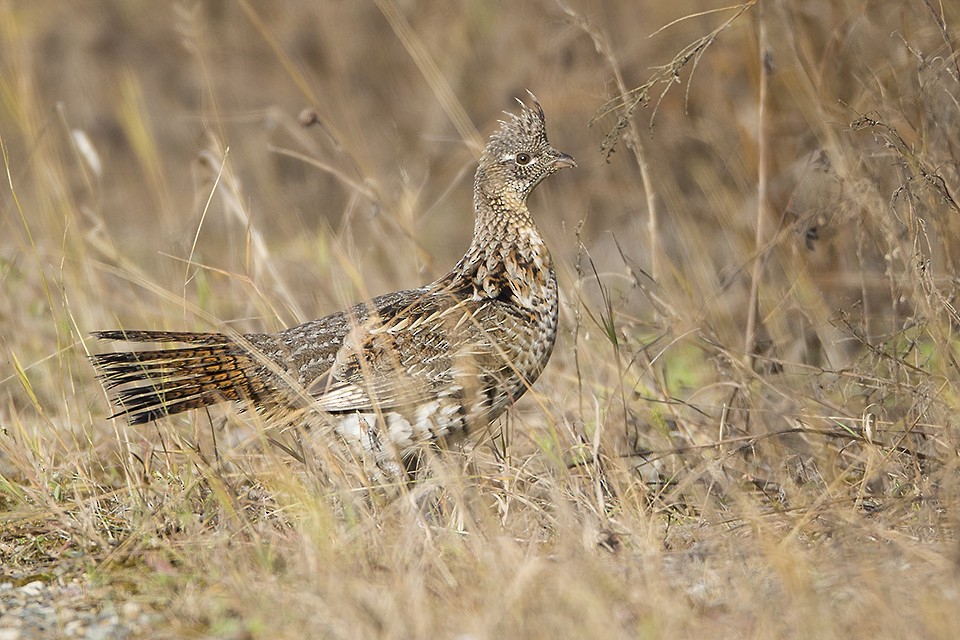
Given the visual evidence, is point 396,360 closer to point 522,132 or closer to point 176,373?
point 176,373

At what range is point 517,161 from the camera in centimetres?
506

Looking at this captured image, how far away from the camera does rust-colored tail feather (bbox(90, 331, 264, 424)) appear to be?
429cm

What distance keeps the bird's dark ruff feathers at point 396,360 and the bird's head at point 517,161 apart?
7.5 inches

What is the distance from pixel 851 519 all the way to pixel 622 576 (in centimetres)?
80

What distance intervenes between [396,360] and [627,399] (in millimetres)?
961

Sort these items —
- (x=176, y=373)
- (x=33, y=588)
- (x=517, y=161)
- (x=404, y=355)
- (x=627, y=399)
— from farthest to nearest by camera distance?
(x=517, y=161), (x=627, y=399), (x=404, y=355), (x=176, y=373), (x=33, y=588)

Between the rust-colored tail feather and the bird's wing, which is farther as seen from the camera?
the bird's wing

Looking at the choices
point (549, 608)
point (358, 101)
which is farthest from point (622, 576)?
point (358, 101)

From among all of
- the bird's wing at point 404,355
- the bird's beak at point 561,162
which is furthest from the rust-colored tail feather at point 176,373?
the bird's beak at point 561,162

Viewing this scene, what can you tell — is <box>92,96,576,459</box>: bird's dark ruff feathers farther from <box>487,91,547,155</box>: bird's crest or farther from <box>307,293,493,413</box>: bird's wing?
<box>487,91,547,155</box>: bird's crest

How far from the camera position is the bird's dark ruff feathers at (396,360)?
4422 mm

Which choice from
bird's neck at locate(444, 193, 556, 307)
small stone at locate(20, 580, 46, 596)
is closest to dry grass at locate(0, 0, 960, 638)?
small stone at locate(20, 580, 46, 596)

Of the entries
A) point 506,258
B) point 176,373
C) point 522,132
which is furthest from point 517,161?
point 176,373

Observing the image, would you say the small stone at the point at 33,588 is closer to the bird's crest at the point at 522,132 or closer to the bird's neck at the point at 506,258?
the bird's neck at the point at 506,258
